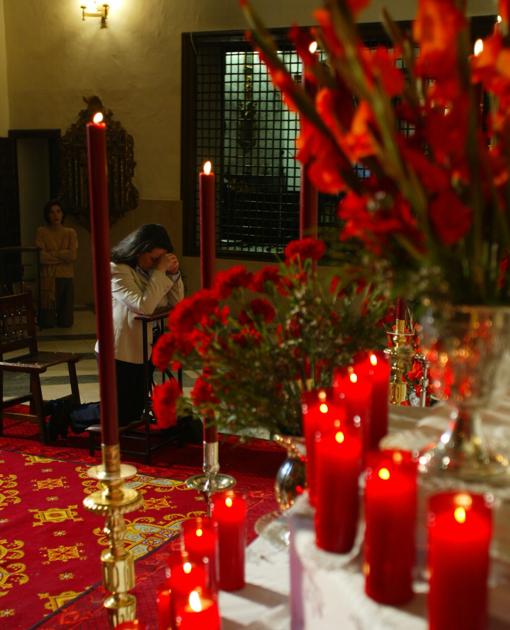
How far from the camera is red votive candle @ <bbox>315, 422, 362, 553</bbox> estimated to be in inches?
30.7

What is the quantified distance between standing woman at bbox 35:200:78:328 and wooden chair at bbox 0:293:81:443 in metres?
3.25

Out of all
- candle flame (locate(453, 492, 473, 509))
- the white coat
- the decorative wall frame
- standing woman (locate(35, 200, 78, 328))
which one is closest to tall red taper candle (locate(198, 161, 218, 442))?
candle flame (locate(453, 492, 473, 509))

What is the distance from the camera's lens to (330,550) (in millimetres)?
803

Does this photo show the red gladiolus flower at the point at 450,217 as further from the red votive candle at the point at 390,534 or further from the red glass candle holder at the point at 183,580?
the red glass candle holder at the point at 183,580

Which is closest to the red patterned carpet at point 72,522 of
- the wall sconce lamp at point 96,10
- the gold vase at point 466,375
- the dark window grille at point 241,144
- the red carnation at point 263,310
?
the red carnation at point 263,310

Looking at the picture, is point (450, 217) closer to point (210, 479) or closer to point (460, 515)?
point (460, 515)

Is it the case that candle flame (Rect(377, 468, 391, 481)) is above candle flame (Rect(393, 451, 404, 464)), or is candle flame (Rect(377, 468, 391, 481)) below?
below

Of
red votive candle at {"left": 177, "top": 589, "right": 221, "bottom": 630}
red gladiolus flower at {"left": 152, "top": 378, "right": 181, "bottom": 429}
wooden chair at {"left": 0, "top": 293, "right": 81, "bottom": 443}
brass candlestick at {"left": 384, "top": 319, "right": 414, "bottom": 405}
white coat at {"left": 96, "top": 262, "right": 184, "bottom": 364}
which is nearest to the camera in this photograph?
red votive candle at {"left": 177, "top": 589, "right": 221, "bottom": 630}

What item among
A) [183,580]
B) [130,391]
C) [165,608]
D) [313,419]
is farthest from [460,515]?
[130,391]

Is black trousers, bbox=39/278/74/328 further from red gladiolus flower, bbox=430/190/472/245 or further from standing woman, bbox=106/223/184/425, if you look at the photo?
red gladiolus flower, bbox=430/190/472/245

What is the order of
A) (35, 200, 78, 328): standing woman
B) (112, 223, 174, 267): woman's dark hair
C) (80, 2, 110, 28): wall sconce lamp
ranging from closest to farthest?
(112, 223, 174, 267): woman's dark hair
(80, 2, 110, 28): wall sconce lamp
(35, 200, 78, 328): standing woman

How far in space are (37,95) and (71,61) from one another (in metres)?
0.56

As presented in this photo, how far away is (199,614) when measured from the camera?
2.88ft

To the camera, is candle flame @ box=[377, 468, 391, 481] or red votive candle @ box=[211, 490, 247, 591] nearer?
candle flame @ box=[377, 468, 391, 481]
